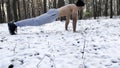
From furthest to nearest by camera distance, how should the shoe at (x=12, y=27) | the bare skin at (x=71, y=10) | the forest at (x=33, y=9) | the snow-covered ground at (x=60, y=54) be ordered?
the forest at (x=33, y=9)
the bare skin at (x=71, y=10)
the shoe at (x=12, y=27)
the snow-covered ground at (x=60, y=54)

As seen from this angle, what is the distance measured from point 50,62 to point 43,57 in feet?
1.31

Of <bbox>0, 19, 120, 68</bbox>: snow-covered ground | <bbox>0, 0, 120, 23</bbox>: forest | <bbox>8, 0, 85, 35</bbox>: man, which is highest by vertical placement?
<bbox>0, 0, 120, 23</bbox>: forest

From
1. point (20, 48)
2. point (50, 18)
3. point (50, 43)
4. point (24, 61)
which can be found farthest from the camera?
point (50, 18)

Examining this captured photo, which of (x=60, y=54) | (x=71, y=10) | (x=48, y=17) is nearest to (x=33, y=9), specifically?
(x=71, y=10)

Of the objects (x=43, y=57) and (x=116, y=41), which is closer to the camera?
(x=43, y=57)

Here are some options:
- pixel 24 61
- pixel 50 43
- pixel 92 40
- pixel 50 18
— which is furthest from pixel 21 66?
pixel 50 18

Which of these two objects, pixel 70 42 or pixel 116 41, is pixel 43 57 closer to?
pixel 70 42

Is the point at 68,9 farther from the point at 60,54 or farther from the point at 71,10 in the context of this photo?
the point at 60,54

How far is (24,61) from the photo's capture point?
5.49 meters

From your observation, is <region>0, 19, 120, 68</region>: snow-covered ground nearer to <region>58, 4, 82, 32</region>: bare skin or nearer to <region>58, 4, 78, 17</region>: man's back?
<region>58, 4, 82, 32</region>: bare skin

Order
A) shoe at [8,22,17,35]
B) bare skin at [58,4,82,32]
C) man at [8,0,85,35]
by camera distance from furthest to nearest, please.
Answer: bare skin at [58,4,82,32]
man at [8,0,85,35]
shoe at [8,22,17,35]

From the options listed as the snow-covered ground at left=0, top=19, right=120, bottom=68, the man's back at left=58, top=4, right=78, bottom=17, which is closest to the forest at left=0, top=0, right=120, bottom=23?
the man's back at left=58, top=4, right=78, bottom=17

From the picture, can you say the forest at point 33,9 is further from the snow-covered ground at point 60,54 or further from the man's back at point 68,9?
the snow-covered ground at point 60,54

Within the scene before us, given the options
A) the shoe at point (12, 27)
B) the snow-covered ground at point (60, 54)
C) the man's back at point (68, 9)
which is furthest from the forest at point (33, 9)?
the snow-covered ground at point (60, 54)
